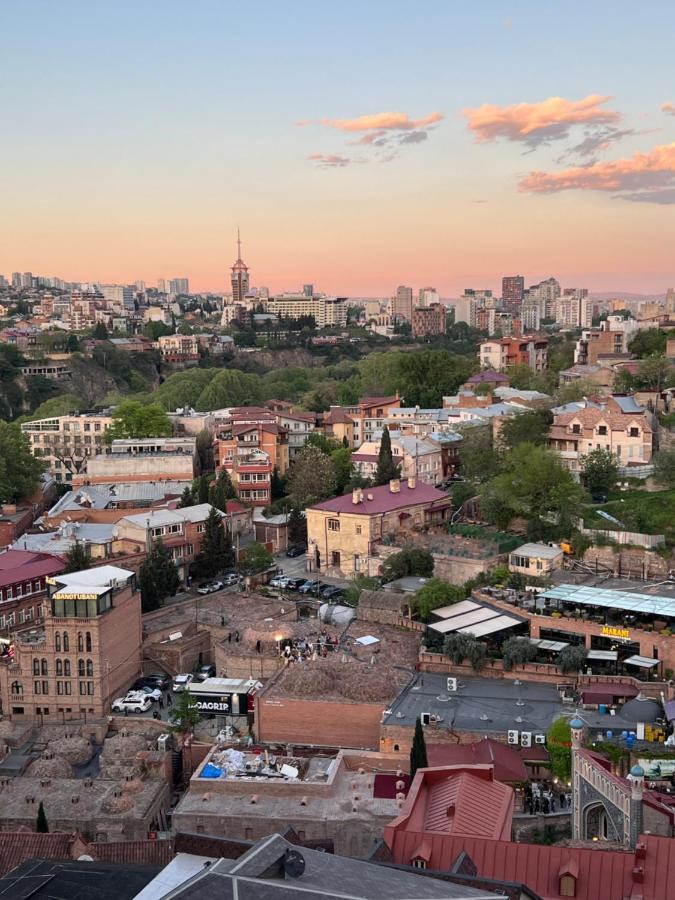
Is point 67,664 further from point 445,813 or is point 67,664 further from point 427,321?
point 427,321

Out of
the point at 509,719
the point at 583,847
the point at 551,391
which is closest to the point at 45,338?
the point at 551,391

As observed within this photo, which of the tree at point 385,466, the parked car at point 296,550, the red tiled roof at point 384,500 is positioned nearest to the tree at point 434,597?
the red tiled roof at point 384,500

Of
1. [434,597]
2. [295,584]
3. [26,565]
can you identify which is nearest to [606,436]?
[434,597]

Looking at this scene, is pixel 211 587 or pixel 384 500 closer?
pixel 211 587

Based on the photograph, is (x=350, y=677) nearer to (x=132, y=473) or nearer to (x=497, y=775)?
(x=497, y=775)

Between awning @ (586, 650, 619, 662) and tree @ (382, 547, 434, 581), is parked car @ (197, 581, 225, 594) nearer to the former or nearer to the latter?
tree @ (382, 547, 434, 581)

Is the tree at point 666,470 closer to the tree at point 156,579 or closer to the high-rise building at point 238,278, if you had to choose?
the tree at point 156,579
